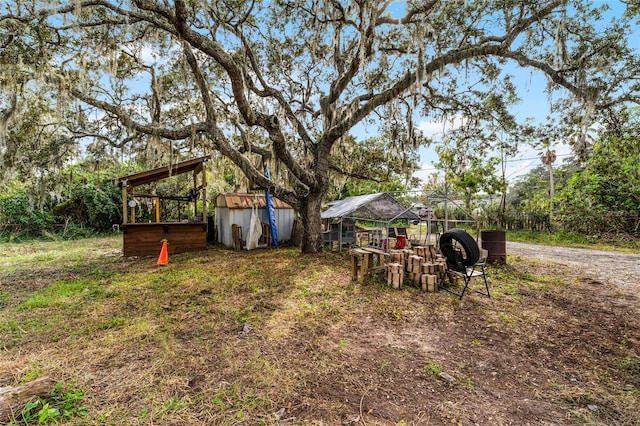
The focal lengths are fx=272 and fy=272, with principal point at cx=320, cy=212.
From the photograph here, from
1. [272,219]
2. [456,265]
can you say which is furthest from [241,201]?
[456,265]

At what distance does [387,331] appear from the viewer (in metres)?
3.66

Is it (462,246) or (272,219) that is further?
(272,219)

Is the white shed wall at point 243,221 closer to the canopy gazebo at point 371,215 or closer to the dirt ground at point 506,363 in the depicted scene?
the canopy gazebo at point 371,215

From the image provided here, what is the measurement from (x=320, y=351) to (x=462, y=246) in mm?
3407

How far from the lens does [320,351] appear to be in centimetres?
313

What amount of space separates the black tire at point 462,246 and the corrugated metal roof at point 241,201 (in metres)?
7.62

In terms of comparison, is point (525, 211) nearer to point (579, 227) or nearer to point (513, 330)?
point (579, 227)

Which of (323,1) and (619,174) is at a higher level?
(323,1)

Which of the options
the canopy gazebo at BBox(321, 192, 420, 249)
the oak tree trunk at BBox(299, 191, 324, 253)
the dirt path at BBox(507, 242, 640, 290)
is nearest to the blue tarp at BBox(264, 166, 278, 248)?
the canopy gazebo at BBox(321, 192, 420, 249)

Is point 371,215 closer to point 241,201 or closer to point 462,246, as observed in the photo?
point 462,246

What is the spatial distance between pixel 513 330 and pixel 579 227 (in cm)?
1220

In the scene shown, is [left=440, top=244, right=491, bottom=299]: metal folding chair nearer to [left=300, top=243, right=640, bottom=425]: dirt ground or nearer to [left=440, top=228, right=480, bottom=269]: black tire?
[left=440, top=228, right=480, bottom=269]: black tire

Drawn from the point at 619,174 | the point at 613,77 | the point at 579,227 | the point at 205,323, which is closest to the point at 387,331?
the point at 205,323

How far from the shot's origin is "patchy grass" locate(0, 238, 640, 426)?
7.27ft
